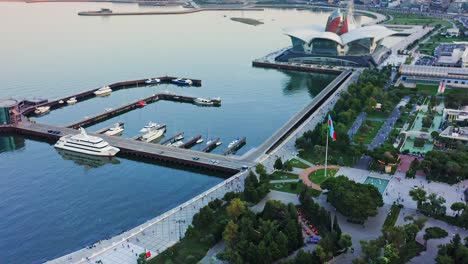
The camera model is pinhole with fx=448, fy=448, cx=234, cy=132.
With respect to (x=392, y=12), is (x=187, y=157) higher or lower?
lower

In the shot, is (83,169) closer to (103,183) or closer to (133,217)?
(103,183)

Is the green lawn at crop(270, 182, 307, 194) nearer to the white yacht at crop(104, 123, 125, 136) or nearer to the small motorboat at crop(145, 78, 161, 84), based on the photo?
the white yacht at crop(104, 123, 125, 136)

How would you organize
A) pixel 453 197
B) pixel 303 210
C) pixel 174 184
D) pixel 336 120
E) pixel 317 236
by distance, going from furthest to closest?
pixel 336 120
pixel 174 184
pixel 453 197
pixel 303 210
pixel 317 236

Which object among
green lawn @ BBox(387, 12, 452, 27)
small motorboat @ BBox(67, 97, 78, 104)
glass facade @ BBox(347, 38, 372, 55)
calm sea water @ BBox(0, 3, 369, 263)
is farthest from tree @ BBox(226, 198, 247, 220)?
green lawn @ BBox(387, 12, 452, 27)

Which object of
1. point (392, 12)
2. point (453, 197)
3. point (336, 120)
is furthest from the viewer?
point (392, 12)

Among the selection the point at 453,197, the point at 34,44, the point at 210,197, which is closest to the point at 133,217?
the point at 210,197

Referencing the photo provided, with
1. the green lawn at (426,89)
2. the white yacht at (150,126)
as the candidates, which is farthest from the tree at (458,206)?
the green lawn at (426,89)

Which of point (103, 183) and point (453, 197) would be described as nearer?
point (453, 197)
